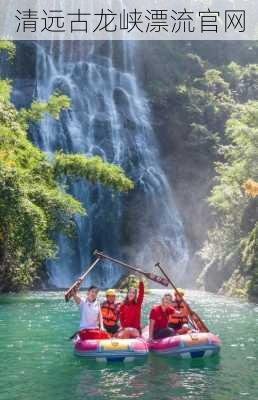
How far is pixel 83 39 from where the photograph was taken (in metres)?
49.6

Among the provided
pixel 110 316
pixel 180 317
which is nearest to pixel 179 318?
pixel 180 317

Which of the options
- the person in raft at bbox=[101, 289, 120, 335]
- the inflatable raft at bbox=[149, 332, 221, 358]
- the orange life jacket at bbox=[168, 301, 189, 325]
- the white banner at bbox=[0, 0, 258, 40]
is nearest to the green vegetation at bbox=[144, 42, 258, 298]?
the white banner at bbox=[0, 0, 258, 40]

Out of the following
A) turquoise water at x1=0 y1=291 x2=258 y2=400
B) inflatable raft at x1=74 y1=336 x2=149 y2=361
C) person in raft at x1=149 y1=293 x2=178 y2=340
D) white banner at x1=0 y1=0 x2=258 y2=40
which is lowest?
turquoise water at x1=0 y1=291 x2=258 y2=400

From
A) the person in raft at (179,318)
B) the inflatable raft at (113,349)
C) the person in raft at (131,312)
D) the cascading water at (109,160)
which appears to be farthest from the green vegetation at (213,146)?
the inflatable raft at (113,349)

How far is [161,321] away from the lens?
13695mm

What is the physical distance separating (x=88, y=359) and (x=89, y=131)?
31415mm

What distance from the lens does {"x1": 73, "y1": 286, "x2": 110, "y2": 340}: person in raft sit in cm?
1310

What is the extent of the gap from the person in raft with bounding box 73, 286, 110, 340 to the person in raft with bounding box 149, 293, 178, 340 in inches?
45.5

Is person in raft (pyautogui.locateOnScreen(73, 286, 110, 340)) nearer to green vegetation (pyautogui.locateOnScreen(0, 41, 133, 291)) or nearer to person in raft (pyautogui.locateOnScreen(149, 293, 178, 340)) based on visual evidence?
person in raft (pyautogui.locateOnScreen(149, 293, 178, 340))

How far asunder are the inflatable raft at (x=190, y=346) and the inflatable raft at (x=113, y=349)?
1.77ft

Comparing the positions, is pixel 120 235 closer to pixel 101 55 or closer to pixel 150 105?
pixel 150 105

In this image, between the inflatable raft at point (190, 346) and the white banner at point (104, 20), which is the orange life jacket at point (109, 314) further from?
the white banner at point (104, 20)

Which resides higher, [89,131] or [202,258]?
[89,131]

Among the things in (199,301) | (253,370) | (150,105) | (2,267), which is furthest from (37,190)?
(150,105)
